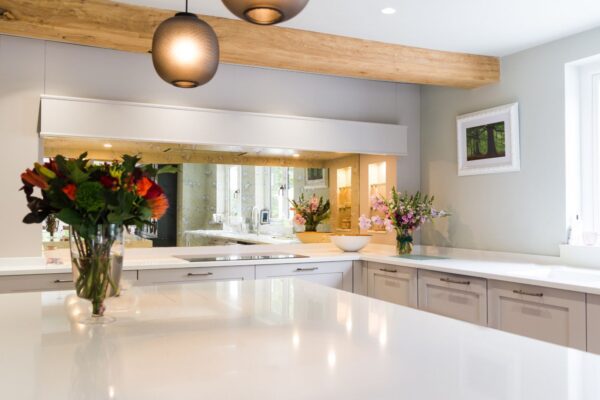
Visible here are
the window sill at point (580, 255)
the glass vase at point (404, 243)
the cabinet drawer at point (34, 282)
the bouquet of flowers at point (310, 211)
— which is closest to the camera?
the cabinet drawer at point (34, 282)

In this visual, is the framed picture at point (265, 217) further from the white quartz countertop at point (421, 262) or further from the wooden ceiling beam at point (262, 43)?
the wooden ceiling beam at point (262, 43)

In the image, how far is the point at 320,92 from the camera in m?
4.33

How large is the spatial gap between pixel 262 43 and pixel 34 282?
6.41 ft

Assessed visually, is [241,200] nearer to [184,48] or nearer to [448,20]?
[448,20]

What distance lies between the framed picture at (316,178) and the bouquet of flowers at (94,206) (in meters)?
3.13

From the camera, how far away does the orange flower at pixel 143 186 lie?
1506mm

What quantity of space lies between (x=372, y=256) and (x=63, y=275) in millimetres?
2136

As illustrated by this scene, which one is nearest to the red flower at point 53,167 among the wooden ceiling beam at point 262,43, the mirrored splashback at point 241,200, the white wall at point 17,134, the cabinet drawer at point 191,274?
the wooden ceiling beam at point 262,43

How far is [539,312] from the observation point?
2760mm

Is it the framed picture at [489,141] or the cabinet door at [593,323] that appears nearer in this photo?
the cabinet door at [593,323]

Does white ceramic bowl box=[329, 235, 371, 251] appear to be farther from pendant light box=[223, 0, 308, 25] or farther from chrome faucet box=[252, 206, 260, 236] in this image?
pendant light box=[223, 0, 308, 25]

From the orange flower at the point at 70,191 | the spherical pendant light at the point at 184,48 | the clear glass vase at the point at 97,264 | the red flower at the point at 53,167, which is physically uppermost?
the spherical pendant light at the point at 184,48

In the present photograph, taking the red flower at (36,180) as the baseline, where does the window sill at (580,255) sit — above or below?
below

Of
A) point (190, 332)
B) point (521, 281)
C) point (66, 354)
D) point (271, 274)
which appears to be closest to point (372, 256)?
point (271, 274)
